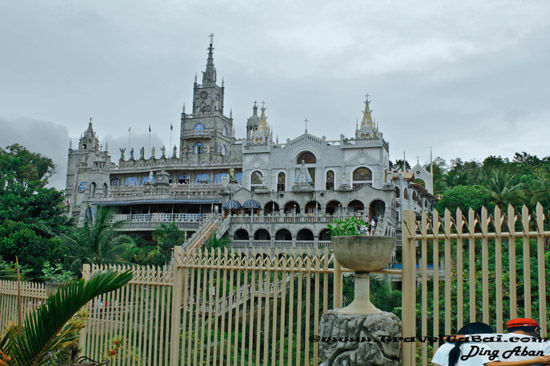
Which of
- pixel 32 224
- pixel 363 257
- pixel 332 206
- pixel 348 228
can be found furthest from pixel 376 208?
pixel 363 257

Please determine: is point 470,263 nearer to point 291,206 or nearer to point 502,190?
point 502,190

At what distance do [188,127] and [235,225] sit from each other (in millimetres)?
26565

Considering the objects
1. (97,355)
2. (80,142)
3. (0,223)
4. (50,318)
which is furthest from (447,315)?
(80,142)

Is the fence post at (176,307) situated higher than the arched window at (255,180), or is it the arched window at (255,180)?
the arched window at (255,180)

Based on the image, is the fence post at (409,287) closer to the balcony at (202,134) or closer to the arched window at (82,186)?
the balcony at (202,134)

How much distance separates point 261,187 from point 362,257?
124 ft

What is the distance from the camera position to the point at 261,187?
43.0m

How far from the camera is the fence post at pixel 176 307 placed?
698 centimetres

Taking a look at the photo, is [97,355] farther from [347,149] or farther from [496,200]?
[347,149]

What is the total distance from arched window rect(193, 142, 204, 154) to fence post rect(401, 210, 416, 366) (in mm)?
53035

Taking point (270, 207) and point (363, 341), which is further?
point (270, 207)

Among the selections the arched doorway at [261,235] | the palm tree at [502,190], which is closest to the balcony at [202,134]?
the arched doorway at [261,235]

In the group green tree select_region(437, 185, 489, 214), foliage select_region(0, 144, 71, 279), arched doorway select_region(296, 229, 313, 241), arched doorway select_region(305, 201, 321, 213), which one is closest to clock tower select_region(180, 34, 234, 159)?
arched doorway select_region(305, 201, 321, 213)

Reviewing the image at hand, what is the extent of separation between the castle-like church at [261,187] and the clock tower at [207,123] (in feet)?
0.61
